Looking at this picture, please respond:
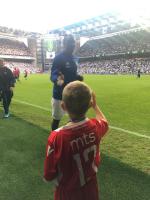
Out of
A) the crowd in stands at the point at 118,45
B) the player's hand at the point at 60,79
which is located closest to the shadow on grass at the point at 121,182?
the player's hand at the point at 60,79

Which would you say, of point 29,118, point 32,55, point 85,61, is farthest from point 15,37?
point 29,118

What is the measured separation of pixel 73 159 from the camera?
2730 millimetres

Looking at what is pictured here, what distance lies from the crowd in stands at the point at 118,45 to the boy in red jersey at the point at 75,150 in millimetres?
80185

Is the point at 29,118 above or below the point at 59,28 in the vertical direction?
below

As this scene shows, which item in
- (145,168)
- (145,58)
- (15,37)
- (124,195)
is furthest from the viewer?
(15,37)

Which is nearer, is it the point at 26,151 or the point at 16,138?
the point at 26,151

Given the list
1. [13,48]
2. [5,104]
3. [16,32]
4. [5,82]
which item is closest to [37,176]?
[5,104]

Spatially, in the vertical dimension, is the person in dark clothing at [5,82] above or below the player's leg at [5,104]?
above

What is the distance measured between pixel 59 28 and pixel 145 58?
70.8 metres

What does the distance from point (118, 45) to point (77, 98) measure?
97.7 meters

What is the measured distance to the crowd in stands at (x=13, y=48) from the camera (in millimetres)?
105500

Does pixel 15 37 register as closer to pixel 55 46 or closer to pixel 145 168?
pixel 55 46

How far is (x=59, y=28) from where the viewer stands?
144 m

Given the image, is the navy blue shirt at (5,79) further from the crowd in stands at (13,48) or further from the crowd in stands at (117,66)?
the crowd in stands at (13,48)
